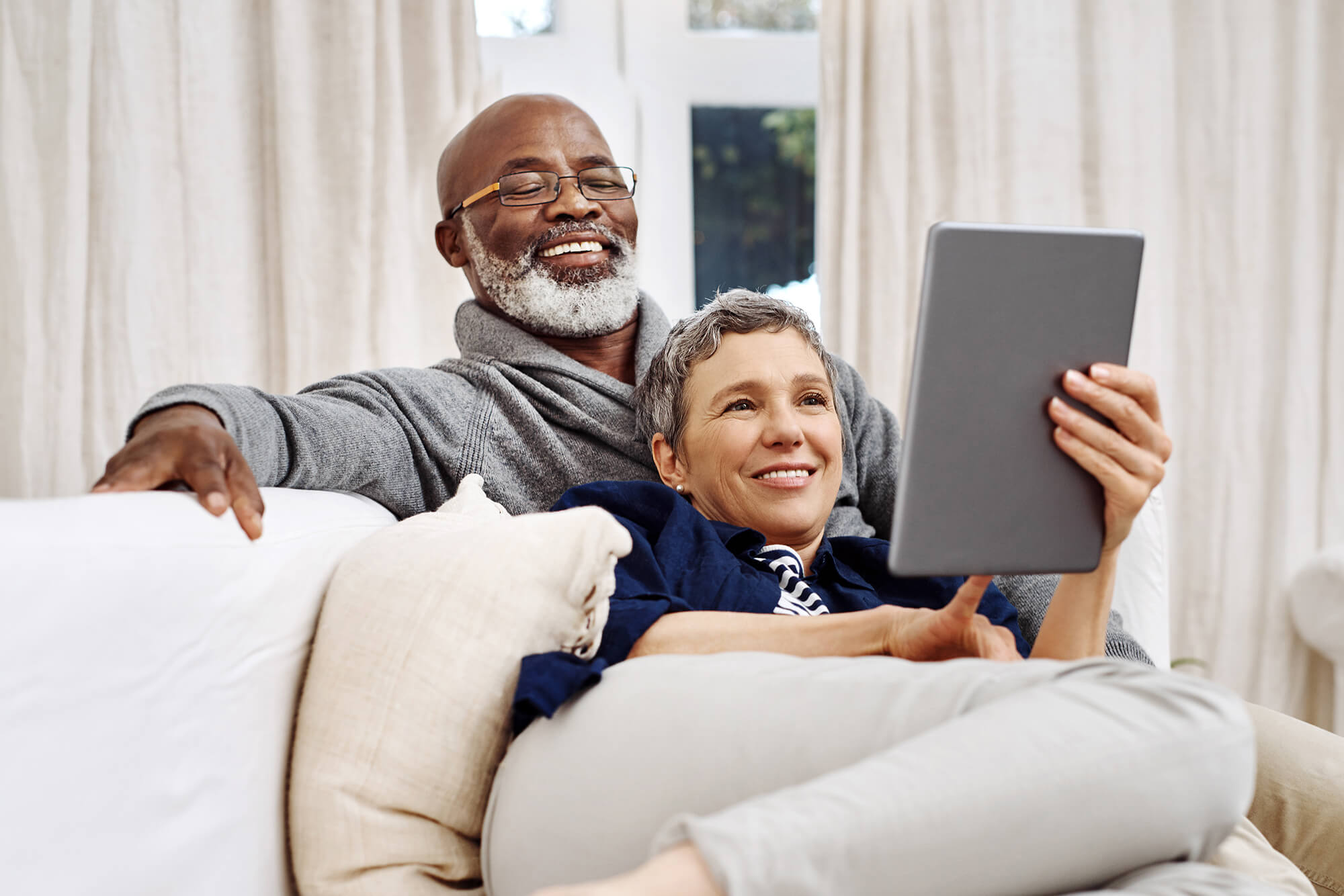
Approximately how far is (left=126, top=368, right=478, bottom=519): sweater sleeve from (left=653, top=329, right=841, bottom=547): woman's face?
0.38m

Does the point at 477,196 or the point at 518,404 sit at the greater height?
the point at 477,196

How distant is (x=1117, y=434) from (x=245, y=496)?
792mm

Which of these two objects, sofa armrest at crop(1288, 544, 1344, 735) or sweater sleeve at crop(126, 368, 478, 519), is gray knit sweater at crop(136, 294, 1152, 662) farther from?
sofa armrest at crop(1288, 544, 1344, 735)

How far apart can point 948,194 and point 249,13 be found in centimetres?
163

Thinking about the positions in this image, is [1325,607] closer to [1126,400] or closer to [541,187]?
[1126,400]

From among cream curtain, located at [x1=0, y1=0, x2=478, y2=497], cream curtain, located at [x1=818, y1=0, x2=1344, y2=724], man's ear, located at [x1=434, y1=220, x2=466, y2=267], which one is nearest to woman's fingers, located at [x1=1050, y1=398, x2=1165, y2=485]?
man's ear, located at [x1=434, y1=220, x2=466, y2=267]

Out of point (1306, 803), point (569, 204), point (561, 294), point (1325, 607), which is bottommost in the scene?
point (1325, 607)

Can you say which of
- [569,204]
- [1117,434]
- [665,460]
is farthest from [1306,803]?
[569,204]

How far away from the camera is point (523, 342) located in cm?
164

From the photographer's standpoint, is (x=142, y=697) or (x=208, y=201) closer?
(x=142, y=697)

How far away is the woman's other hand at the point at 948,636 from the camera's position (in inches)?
38.7

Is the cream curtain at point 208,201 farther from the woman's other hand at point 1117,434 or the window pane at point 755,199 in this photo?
the woman's other hand at point 1117,434

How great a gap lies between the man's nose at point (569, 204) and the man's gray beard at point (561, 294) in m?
0.02

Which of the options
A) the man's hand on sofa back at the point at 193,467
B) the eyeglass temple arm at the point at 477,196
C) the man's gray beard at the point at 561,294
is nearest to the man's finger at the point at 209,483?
the man's hand on sofa back at the point at 193,467
